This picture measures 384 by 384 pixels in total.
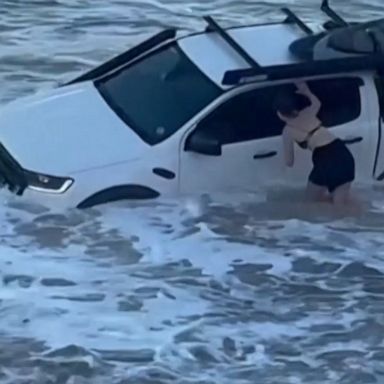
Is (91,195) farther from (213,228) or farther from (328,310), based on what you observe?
(328,310)

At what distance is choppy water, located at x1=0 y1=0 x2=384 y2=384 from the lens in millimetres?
11633

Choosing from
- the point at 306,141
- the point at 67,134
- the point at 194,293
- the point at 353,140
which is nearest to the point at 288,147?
the point at 306,141

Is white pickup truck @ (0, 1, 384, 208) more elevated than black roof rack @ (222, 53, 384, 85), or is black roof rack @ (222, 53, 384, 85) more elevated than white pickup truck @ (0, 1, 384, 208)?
black roof rack @ (222, 53, 384, 85)

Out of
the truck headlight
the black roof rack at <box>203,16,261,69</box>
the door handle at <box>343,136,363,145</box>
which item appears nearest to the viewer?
the truck headlight

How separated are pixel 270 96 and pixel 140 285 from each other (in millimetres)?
2058

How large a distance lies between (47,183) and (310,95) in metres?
2.42

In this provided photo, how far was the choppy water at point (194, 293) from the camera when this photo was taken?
11.6 m

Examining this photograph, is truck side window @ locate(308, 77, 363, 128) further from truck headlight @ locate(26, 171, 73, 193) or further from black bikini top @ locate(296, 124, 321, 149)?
truck headlight @ locate(26, 171, 73, 193)

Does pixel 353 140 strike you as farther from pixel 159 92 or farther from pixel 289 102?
pixel 159 92

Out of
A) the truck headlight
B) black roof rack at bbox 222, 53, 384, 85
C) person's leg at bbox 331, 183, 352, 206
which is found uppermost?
black roof rack at bbox 222, 53, 384, 85

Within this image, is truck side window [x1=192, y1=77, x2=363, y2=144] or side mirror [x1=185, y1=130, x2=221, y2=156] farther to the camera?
truck side window [x1=192, y1=77, x2=363, y2=144]

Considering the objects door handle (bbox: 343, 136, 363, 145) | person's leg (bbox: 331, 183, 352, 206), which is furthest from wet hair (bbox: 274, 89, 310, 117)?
person's leg (bbox: 331, 183, 352, 206)

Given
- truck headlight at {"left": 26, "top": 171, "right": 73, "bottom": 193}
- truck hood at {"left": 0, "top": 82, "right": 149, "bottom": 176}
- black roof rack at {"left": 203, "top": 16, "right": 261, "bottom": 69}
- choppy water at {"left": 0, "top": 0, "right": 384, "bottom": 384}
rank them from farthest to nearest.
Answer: black roof rack at {"left": 203, "top": 16, "right": 261, "bottom": 69}
truck hood at {"left": 0, "top": 82, "right": 149, "bottom": 176}
truck headlight at {"left": 26, "top": 171, "right": 73, "bottom": 193}
choppy water at {"left": 0, "top": 0, "right": 384, "bottom": 384}

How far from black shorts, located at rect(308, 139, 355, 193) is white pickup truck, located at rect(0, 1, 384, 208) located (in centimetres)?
18
